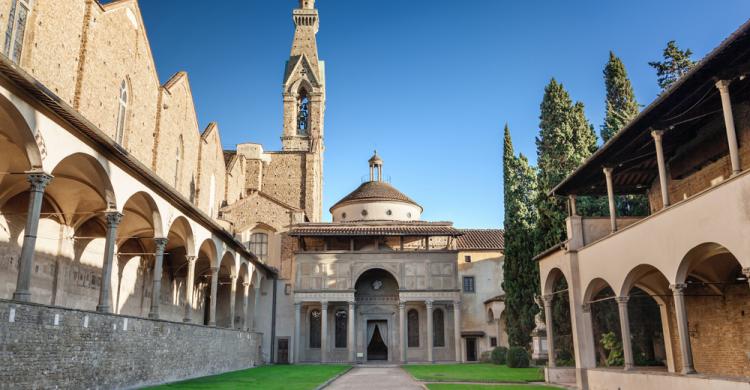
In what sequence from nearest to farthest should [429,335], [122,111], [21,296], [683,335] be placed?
[21,296] < [683,335] < [122,111] < [429,335]

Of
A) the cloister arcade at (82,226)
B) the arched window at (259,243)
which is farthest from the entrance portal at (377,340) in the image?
the cloister arcade at (82,226)

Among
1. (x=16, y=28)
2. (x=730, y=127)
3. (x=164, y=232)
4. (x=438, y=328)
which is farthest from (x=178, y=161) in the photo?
(x=730, y=127)

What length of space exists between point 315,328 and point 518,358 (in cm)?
1349

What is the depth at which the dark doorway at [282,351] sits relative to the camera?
112 ft

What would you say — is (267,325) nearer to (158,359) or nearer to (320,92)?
(158,359)

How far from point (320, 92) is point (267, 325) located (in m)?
22.1

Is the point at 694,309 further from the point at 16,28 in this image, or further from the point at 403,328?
the point at 16,28

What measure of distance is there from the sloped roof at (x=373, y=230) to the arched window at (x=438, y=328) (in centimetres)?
502

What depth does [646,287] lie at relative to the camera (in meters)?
16.0

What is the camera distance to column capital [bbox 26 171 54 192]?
11.2 m

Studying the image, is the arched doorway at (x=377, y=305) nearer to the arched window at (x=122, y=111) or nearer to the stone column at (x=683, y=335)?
the arched window at (x=122, y=111)

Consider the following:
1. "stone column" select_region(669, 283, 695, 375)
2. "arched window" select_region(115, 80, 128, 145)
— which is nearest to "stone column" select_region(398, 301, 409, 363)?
"arched window" select_region(115, 80, 128, 145)

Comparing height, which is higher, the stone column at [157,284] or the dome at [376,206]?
the dome at [376,206]

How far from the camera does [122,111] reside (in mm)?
23328
